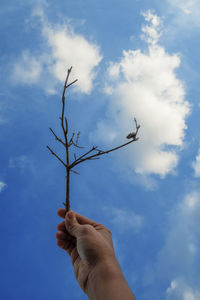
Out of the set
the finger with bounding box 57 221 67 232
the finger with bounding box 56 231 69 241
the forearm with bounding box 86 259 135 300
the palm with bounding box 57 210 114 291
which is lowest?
the forearm with bounding box 86 259 135 300

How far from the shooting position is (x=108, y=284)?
11.0 ft

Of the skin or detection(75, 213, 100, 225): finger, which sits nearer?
the skin

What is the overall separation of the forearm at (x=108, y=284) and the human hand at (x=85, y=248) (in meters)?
0.03

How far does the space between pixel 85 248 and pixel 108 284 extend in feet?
3.34

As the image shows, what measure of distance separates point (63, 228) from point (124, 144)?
3057mm

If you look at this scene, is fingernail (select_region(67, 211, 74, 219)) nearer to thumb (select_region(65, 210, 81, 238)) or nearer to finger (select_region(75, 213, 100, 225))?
thumb (select_region(65, 210, 81, 238))

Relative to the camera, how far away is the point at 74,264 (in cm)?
496

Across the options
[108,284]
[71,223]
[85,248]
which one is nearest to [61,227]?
[71,223]

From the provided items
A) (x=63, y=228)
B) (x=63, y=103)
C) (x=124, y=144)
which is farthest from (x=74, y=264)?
(x=63, y=103)

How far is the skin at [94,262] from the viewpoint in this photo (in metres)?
3.31

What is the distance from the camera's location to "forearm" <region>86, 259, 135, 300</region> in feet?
10.4

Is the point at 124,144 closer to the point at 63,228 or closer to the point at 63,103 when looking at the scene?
the point at 63,103

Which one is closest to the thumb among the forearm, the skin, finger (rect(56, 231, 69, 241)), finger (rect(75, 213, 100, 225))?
the skin

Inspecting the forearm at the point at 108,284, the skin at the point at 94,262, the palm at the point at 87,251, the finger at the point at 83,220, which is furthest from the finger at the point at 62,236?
the forearm at the point at 108,284
